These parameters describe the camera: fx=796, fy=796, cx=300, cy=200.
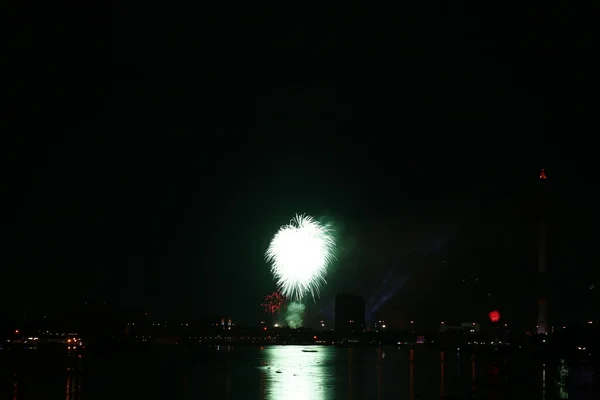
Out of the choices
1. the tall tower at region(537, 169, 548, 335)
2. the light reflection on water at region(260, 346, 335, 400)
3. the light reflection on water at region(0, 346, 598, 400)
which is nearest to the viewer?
the light reflection on water at region(0, 346, 598, 400)

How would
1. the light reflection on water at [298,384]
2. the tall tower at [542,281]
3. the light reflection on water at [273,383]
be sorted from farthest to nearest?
the tall tower at [542,281], the light reflection on water at [298,384], the light reflection on water at [273,383]

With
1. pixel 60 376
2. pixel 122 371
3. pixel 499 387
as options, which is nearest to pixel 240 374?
pixel 122 371

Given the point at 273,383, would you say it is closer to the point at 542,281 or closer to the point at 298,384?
the point at 298,384

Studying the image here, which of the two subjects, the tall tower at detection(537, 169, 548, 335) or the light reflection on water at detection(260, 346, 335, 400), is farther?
the tall tower at detection(537, 169, 548, 335)

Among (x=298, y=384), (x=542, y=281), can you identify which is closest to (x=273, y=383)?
(x=298, y=384)

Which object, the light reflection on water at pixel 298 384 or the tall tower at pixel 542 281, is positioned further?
the tall tower at pixel 542 281

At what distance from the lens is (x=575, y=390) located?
6091cm

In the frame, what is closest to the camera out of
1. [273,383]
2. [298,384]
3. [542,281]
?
[298,384]

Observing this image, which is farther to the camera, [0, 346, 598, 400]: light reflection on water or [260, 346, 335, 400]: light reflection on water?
[260, 346, 335, 400]: light reflection on water

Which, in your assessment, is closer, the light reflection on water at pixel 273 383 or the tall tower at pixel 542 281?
the light reflection on water at pixel 273 383

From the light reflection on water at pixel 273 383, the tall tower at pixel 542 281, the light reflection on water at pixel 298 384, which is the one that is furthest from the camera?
the tall tower at pixel 542 281

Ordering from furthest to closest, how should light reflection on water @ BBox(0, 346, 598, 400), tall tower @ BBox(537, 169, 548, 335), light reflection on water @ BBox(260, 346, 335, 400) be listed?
tall tower @ BBox(537, 169, 548, 335) → light reflection on water @ BBox(260, 346, 335, 400) → light reflection on water @ BBox(0, 346, 598, 400)

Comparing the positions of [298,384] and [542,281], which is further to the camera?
[542,281]

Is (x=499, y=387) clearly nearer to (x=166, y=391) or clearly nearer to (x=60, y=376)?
(x=166, y=391)
